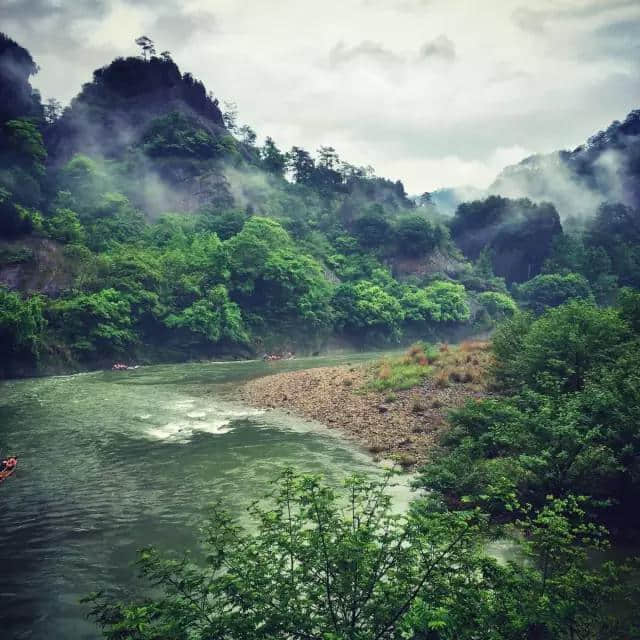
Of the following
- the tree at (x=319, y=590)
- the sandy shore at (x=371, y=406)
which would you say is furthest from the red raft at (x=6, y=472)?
the sandy shore at (x=371, y=406)

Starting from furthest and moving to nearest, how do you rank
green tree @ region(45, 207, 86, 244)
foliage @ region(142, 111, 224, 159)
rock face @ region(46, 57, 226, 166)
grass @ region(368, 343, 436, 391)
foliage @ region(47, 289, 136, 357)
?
rock face @ region(46, 57, 226, 166) < foliage @ region(142, 111, 224, 159) < green tree @ region(45, 207, 86, 244) < foliage @ region(47, 289, 136, 357) < grass @ region(368, 343, 436, 391)

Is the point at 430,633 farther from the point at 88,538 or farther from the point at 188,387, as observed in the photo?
the point at 188,387

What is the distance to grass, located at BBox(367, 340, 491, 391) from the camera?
80.6ft

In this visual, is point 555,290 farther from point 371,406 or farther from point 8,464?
point 8,464

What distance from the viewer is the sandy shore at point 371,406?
58.8 ft

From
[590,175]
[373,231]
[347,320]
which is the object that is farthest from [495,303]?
[590,175]

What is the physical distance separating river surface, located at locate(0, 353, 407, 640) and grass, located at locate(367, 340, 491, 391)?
639cm

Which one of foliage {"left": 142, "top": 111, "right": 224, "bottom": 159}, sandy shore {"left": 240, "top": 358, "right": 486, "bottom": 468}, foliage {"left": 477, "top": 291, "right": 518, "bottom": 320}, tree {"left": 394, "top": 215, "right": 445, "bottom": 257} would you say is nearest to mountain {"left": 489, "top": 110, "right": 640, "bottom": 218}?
foliage {"left": 477, "top": 291, "right": 518, "bottom": 320}

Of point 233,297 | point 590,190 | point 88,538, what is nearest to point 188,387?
point 88,538

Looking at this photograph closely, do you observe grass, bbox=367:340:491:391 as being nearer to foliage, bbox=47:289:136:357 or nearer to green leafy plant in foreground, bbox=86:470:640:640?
green leafy plant in foreground, bbox=86:470:640:640

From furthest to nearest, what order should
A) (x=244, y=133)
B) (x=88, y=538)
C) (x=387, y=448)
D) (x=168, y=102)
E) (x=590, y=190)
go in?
(x=590, y=190) < (x=244, y=133) < (x=168, y=102) < (x=387, y=448) < (x=88, y=538)

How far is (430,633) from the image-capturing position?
606 centimetres

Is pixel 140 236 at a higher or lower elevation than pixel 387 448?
higher

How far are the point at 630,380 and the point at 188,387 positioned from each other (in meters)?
28.1
